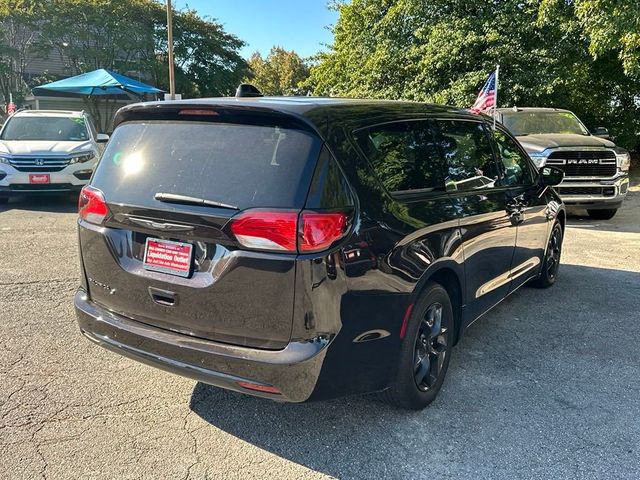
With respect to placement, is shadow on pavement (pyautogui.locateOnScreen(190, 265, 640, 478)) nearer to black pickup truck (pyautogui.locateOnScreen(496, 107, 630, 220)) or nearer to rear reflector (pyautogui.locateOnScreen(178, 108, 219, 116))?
rear reflector (pyautogui.locateOnScreen(178, 108, 219, 116))

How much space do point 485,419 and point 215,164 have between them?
2054 mm

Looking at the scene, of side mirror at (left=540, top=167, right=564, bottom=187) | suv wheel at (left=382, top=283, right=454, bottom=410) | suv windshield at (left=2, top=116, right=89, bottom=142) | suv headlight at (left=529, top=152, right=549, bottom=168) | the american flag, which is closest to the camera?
suv wheel at (left=382, top=283, right=454, bottom=410)

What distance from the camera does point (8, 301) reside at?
476 cm

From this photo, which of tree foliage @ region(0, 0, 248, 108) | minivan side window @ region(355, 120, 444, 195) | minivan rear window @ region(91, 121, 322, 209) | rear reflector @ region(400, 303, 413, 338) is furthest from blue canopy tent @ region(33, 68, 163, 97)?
rear reflector @ region(400, 303, 413, 338)

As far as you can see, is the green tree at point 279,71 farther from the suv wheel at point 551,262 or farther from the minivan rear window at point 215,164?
the minivan rear window at point 215,164

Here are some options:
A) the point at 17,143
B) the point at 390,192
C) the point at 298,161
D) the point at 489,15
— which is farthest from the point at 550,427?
the point at 489,15

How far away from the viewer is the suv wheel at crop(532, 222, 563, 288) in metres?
5.37

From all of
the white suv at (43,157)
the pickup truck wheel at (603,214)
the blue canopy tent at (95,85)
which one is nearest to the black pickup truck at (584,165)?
the pickup truck wheel at (603,214)

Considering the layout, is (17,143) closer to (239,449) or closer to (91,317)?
(91,317)

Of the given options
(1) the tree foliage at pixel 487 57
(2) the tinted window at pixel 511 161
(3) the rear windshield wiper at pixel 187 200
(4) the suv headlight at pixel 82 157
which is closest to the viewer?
(3) the rear windshield wiper at pixel 187 200

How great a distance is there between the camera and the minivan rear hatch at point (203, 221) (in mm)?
2463

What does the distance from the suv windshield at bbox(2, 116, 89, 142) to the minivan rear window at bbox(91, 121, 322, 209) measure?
334 inches

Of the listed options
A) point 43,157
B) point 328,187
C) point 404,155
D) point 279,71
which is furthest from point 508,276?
point 279,71

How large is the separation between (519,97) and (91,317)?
51.8 ft
